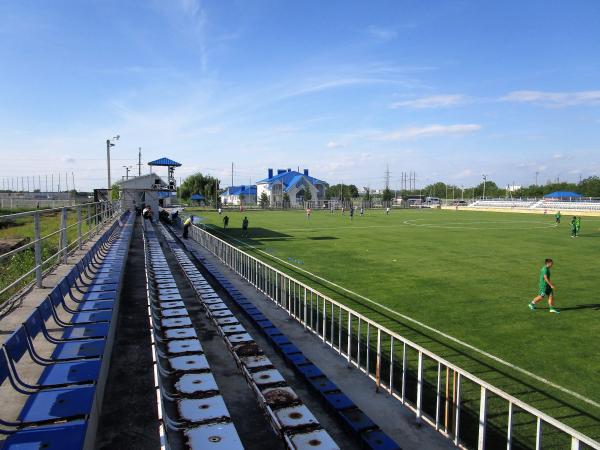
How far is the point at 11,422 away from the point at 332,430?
3.17m

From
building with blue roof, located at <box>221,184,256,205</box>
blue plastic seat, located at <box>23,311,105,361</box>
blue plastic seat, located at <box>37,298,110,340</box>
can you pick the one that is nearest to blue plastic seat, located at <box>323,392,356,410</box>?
blue plastic seat, located at <box>23,311,105,361</box>

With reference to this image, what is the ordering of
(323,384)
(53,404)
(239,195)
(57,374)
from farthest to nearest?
(239,195) → (323,384) → (57,374) → (53,404)

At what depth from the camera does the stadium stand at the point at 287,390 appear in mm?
4414

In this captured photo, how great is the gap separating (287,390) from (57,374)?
2501 millimetres

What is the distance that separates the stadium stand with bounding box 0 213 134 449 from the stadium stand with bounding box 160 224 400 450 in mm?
1819

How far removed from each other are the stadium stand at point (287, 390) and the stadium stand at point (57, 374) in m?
1.82

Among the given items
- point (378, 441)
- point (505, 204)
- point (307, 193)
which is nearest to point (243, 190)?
point (307, 193)

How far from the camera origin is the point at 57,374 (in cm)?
419

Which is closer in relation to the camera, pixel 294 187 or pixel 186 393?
pixel 186 393

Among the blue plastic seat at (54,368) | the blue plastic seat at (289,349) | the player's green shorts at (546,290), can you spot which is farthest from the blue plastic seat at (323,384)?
the player's green shorts at (546,290)

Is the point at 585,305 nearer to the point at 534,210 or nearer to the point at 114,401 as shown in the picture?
the point at 114,401

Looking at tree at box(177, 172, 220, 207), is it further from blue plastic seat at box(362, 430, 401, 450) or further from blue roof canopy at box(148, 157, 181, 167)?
blue plastic seat at box(362, 430, 401, 450)

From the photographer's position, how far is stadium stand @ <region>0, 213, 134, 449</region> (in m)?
3.24

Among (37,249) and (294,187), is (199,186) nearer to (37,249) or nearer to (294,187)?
(294,187)
